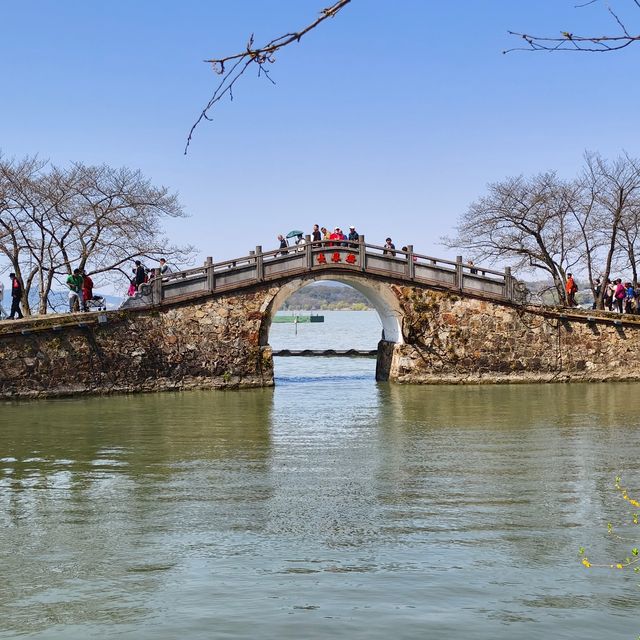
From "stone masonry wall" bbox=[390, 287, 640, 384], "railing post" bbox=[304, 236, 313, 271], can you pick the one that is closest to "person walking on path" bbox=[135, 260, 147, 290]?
"railing post" bbox=[304, 236, 313, 271]

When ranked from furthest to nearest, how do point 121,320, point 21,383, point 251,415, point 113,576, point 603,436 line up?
1. point 121,320
2. point 21,383
3. point 251,415
4. point 603,436
5. point 113,576

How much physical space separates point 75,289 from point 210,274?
444 cm

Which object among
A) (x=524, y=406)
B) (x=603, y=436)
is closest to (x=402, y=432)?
(x=603, y=436)

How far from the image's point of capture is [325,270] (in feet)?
95.3

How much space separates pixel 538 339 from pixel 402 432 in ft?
41.2

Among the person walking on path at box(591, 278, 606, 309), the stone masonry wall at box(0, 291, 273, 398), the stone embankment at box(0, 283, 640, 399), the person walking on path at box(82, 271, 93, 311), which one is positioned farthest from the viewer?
the person walking on path at box(591, 278, 606, 309)

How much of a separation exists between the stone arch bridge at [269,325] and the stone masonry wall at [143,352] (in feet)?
0.10

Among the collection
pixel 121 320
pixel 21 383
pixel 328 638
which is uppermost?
pixel 121 320

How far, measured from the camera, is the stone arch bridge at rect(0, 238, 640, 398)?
86.8 ft

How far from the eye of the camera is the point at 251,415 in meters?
22.2

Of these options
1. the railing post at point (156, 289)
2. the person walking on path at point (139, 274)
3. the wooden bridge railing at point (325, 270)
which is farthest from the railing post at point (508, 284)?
the person walking on path at point (139, 274)

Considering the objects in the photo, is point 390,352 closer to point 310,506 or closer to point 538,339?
point 538,339

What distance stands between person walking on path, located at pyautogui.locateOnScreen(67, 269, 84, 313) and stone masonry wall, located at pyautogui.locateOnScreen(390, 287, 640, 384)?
10.4 m

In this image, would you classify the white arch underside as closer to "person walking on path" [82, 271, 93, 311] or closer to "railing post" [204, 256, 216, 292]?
"railing post" [204, 256, 216, 292]
